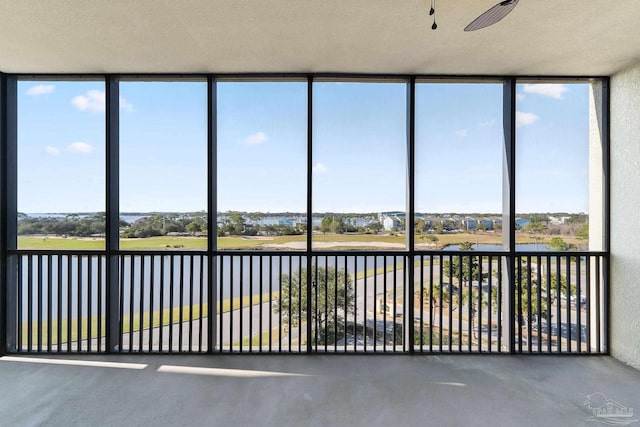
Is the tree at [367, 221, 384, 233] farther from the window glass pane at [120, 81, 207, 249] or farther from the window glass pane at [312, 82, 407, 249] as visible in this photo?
the window glass pane at [120, 81, 207, 249]

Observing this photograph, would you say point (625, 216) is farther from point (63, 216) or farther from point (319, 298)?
point (63, 216)

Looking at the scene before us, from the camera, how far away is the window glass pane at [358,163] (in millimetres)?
2854

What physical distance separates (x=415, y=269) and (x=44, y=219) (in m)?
3.52

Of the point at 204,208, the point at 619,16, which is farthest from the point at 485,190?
the point at 204,208

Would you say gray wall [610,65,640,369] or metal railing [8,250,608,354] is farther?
metal railing [8,250,608,354]

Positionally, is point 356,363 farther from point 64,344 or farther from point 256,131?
point 64,344

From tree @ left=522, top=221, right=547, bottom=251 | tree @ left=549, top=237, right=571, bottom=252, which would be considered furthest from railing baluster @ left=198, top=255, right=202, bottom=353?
tree @ left=549, top=237, right=571, bottom=252

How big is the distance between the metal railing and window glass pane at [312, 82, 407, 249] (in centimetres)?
28

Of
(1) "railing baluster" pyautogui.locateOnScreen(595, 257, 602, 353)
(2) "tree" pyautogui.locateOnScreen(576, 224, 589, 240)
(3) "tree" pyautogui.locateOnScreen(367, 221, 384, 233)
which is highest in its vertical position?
(3) "tree" pyautogui.locateOnScreen(367, 221, 384, 233)

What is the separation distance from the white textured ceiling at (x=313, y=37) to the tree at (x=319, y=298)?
1.89 metres

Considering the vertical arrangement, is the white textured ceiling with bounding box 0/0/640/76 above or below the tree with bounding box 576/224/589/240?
above

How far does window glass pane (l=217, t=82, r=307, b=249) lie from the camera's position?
287cm

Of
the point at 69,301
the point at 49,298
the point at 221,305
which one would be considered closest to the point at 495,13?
the point at 221,305

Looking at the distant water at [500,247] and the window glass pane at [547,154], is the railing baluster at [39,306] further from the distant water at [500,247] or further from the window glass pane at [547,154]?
the window glass pane at [547,154]
